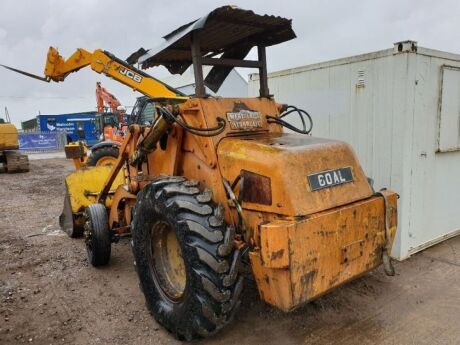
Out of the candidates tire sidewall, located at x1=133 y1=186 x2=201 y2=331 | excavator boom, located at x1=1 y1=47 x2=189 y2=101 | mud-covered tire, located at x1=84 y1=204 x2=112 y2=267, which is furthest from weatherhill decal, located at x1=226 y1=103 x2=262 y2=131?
excavator boom, located at x1=1 y1=47 x2=189 y2=101

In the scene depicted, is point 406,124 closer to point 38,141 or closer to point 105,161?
point 105,161

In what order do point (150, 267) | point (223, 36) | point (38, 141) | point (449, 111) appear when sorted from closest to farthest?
point (150, 267), point (223, 36), point (449, 111), point (38, 141)

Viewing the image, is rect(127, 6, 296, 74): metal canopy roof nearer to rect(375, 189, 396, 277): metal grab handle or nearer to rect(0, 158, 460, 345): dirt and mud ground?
rect(375, 189, 396, 277): metal grab handle

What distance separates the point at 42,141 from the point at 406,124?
23437 millimetres

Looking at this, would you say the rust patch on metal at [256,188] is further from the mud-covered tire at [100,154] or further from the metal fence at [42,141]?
the metal fence at [42,141]

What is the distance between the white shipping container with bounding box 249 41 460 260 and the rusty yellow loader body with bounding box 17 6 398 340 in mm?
1456

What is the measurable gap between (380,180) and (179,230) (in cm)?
301

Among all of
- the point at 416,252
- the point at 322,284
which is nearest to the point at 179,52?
the point at 322,284

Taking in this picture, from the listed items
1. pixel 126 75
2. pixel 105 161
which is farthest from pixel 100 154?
pixel 126 75

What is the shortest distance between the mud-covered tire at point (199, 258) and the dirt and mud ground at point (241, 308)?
1.35 feet

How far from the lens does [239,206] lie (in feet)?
9.77

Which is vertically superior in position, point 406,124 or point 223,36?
point 223,36

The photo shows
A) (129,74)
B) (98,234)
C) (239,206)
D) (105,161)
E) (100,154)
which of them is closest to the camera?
(239,206)

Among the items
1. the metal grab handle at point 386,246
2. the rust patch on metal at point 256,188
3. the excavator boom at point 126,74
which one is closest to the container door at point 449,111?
the metal grab handle at point 386,246
